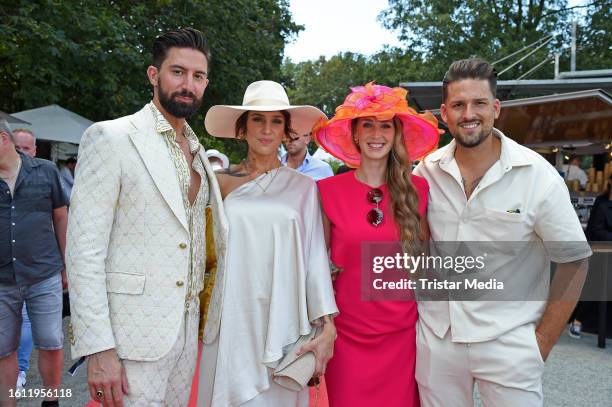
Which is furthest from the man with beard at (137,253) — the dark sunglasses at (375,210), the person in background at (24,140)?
the person in background at (24,140)

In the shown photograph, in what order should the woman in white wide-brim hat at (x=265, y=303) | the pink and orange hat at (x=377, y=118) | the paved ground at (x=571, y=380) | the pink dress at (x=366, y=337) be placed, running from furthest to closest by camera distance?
1. the paved ground at (x=571, y=380)
2. the pink and orange hat at (x=377, y=118)
3. the pink dress at (x=366, y=337)
4. the woman in white wide-brim hat at (x=265, y=303)

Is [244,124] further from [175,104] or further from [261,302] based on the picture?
[261,302]

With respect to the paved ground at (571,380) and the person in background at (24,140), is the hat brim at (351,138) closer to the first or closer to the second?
the paved ground at (571,380)

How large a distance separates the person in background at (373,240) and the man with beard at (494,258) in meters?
0.11

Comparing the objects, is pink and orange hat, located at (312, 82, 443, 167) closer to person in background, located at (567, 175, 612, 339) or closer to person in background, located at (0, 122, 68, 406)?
person in background, located at (0, 122, 68, 406)

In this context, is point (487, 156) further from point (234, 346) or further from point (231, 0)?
point (231, 0)

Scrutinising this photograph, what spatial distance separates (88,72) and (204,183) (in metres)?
7.38

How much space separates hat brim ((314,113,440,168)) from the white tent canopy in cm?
688

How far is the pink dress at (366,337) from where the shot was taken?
265cm

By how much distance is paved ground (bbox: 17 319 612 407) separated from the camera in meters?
4.29

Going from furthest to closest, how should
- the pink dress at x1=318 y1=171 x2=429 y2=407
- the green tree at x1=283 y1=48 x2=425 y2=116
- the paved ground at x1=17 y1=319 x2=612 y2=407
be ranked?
the green tree at x1=283 y1=48 x2=425 y2=116
the paved ground at x1=17 y1=319 x2=612 y2=407
the pink dress at x1=318 y1=171 x2=429 y2=407

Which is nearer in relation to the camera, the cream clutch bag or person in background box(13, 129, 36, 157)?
the cream clutch bag

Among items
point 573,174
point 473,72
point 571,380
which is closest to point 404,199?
point 473,72

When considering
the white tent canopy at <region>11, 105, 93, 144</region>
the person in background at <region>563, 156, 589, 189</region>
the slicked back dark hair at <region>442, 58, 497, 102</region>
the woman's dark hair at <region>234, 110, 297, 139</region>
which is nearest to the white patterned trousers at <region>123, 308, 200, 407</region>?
the woman's dark hair at <region>234, 110, 297, 139</region>
